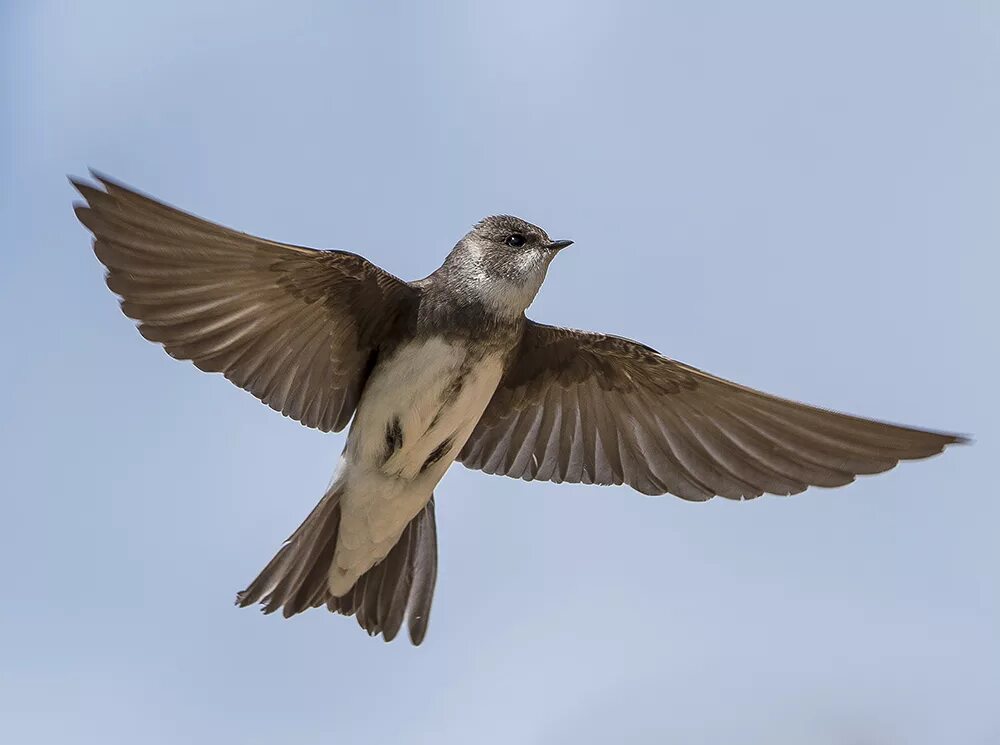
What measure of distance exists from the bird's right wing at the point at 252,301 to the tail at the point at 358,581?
1.79 ft

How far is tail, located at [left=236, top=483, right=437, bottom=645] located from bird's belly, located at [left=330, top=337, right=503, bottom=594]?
0.10 metres

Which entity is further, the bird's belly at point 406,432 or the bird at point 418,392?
the bird's belly at point 406,432

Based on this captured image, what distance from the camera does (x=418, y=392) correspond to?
229 inches

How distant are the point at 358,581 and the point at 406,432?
1067 millimetres

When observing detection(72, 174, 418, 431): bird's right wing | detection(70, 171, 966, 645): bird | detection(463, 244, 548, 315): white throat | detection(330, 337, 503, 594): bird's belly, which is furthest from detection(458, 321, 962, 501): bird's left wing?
detection(72, 174, 418, 431): bird's right wing

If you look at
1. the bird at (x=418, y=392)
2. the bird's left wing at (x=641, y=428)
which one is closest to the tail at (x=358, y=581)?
the bird at (x=418, y=392)

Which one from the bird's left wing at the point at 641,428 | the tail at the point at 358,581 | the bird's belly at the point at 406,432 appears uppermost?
the bird's left wing at the point at 641,428

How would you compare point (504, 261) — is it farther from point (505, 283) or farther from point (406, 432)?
point (406, 432)

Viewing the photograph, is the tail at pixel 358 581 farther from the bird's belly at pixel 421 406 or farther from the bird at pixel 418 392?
the bird's belly at pixel 421 406

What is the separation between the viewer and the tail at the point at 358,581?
630 centimetres

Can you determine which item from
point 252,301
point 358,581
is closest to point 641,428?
point 358,581

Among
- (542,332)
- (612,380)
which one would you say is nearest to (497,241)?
(542,332)

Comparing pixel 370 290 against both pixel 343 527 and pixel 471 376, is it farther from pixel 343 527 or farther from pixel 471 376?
pixel 343 527

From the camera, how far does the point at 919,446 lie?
5.71 m
